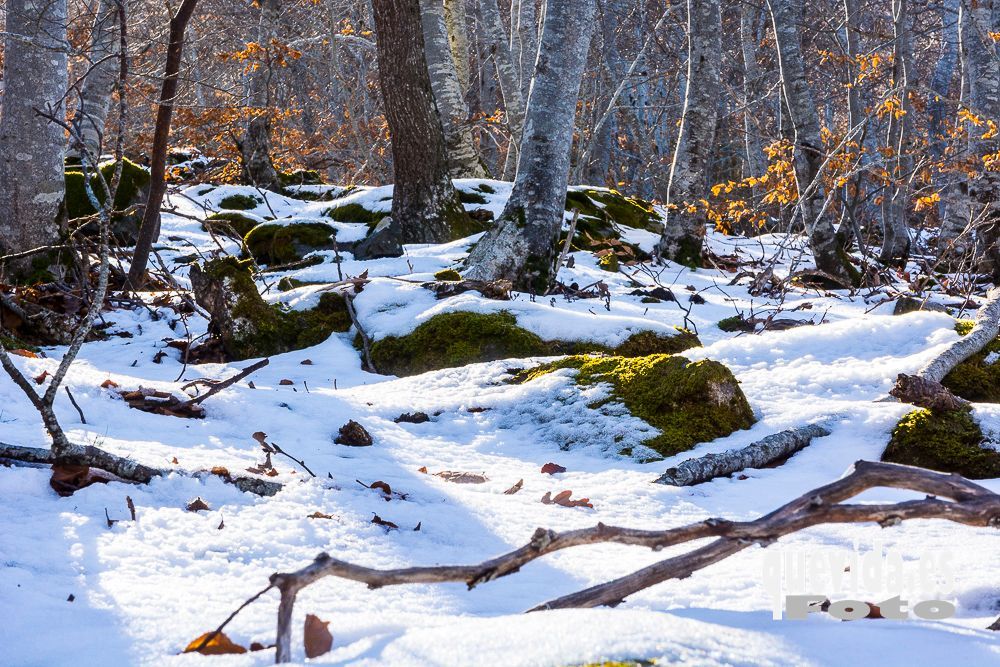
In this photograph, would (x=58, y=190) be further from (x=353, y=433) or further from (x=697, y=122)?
(x=697, y=122)

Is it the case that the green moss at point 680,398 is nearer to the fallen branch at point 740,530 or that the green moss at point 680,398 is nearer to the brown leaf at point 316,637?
the fallen branch at point 740,530

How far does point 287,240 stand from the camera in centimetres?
834

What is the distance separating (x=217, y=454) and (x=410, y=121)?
5.67 m

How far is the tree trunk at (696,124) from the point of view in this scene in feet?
29.2


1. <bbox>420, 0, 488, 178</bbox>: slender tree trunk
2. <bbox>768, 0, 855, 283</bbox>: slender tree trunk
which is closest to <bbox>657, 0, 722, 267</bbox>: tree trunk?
<bbox>768, 0, 855, 283</bbox>: slender tree trunk

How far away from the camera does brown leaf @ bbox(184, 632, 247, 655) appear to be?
1476mm

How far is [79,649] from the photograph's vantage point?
58.8 inches

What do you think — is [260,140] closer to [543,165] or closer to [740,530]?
[543,165]

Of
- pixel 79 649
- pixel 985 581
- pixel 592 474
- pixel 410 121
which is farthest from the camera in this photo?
pixel 410 121

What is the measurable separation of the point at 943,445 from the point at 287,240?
675 cm

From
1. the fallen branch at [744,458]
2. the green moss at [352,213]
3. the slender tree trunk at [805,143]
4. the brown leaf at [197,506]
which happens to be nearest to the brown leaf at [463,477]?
the fallen branch at [744,458]

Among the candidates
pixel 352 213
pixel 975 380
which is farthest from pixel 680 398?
pixel 352 213

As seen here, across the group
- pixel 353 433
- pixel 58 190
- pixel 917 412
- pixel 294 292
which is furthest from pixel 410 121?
pixel 917 412

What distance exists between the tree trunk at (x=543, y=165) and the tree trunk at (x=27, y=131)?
3.10 metres
